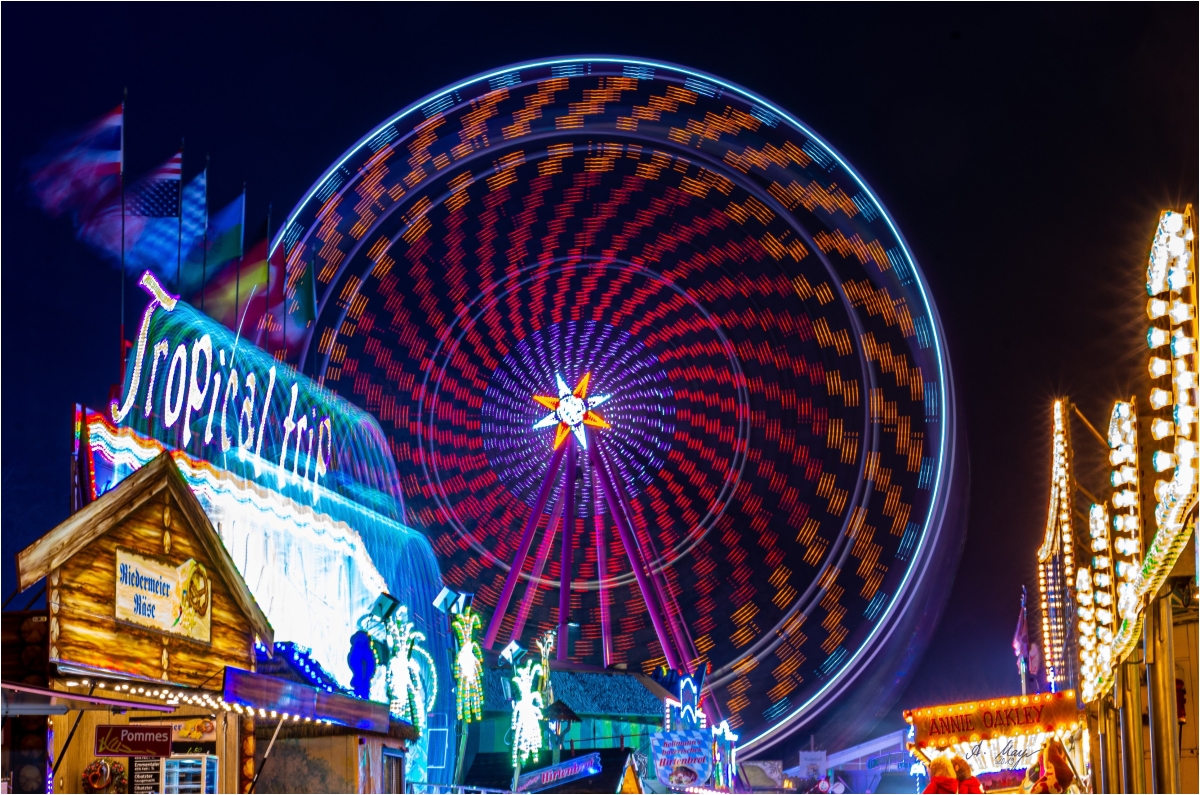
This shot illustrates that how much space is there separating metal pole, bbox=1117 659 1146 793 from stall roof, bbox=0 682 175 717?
19.1 m

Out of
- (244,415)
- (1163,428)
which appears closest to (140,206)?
(244,415)

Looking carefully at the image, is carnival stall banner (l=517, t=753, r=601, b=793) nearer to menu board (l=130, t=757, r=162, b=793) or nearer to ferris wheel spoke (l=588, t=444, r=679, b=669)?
ferris wheel spoke (l=588, t=444, r=679, b=669)

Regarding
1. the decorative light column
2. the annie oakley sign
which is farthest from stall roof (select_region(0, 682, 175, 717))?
the decorative light column

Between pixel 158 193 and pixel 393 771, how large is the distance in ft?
49.4

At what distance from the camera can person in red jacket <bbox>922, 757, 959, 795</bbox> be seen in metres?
13.3

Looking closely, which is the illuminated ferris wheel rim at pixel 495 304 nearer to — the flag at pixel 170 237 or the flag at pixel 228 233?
the flag at pixel 170 237

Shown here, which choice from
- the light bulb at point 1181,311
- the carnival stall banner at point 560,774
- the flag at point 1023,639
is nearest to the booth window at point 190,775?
the light bulb at point 1181,311

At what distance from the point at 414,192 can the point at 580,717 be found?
2175 centimetres

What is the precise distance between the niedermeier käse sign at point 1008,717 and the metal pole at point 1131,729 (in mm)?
3470

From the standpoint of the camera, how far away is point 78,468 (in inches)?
1023

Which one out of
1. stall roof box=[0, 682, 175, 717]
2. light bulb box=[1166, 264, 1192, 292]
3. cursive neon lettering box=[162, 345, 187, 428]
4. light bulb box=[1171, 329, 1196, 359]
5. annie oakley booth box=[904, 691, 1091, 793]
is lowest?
annie oakley booth box=[904, 691, 1091, 793]

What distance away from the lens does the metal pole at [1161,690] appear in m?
20.9

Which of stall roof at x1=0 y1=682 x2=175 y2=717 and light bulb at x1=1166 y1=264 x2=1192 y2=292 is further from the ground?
light bulb at x1=1166 y1=264 x2=1192 y2=292

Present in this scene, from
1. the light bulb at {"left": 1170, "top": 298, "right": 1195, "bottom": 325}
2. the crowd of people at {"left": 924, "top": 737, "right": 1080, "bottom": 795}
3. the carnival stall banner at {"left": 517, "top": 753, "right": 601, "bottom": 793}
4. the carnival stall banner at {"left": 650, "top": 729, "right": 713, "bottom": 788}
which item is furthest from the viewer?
the carnival stall banner at {"left": 650, "top": 729, "right": 713, "bottom": 788}
